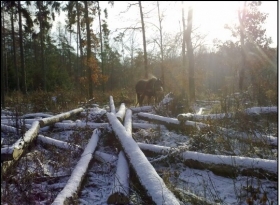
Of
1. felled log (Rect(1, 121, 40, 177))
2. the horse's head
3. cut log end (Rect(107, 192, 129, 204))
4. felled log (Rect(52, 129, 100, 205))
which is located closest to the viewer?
felled log (Rect(52, 129, 100, 205))

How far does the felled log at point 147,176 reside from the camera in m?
2.90

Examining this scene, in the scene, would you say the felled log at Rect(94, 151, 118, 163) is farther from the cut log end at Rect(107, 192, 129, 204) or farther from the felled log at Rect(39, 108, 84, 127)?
the felled log at Rect(39, 108, 84, 127)

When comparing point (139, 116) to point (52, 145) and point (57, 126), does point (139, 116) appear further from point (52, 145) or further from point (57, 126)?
point (52, 145)

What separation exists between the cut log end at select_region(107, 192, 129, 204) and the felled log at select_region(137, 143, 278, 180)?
166cm

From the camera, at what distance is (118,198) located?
130 inches

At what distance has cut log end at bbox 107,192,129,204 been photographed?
3.29m

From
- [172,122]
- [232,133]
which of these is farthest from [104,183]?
[172,122]

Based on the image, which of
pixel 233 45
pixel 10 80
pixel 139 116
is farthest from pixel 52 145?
pixel 10 80

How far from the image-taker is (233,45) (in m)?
24.5

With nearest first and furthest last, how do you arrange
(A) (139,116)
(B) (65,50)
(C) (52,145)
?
(C) (52,145) < (A) (139,116) < (B) (65,50)

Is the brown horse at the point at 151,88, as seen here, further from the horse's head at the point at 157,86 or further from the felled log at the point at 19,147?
→ the felled log at the point at 19,147

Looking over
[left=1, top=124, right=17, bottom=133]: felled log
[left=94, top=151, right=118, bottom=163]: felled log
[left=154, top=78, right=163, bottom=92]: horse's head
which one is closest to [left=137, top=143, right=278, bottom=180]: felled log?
[left=94, top=151, right=118, bottom=163]: felled log

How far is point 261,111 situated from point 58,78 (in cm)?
2403

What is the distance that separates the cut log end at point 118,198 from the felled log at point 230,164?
1.66 metres
